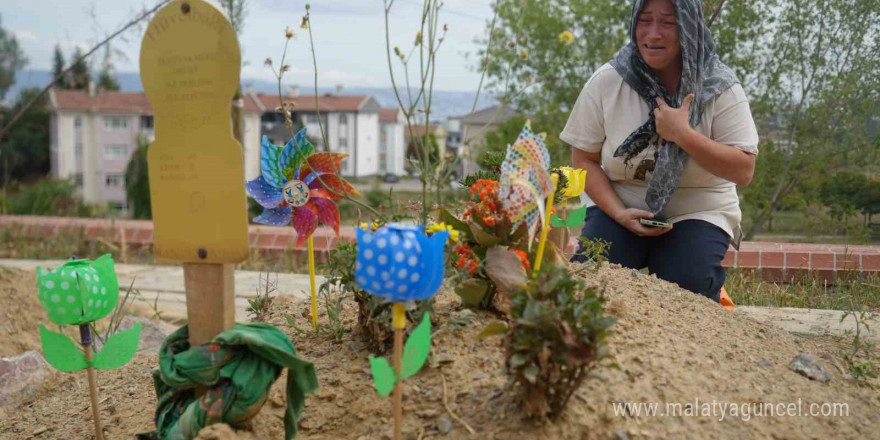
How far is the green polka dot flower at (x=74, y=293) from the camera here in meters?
1.86

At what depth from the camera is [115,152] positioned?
44.7 meters

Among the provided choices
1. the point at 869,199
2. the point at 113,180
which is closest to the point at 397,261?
the point at 869,199

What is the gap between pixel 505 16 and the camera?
9211mm

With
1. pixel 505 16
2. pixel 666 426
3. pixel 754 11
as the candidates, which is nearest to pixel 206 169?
pixel 666 426

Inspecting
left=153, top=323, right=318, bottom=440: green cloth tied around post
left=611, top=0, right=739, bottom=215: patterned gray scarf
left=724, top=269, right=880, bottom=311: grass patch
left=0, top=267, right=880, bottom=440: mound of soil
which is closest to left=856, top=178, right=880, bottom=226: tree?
left=724, top=269, right=880, bottom=311: grass patch

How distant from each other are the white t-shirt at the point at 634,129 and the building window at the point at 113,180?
47.6 metres

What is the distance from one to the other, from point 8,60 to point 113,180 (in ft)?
39.4

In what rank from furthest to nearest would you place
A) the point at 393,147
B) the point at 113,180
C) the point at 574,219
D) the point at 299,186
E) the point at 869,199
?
the point at 393,147, the point at 113,180, the point at 869,199, the point at 574,219, the point at 299,186

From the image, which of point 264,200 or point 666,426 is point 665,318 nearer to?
Answer: point 666,426

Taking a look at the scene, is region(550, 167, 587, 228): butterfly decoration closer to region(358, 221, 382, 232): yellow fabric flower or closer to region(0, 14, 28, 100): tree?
region(358, 221, 382, 232): yellow fabric flower

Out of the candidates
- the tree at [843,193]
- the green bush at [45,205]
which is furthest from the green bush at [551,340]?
the green bush at [45,205]

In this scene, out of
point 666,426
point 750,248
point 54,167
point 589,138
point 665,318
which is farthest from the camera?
point 54,167

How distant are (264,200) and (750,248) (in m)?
3.62

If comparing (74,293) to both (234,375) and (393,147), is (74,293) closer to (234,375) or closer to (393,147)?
(234,375)
